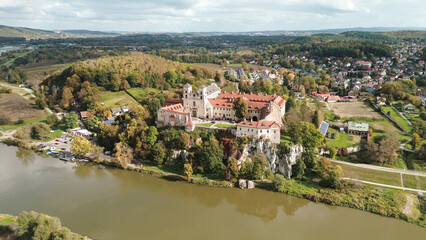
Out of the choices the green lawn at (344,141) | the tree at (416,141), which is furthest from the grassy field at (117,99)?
the tree at (416,141)

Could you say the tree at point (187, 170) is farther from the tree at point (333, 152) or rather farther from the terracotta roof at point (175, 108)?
the tree at point (333, 152)

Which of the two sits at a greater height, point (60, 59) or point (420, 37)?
point (420, 37)

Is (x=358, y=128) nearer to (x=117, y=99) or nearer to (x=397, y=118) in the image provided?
(x=397, y=118)

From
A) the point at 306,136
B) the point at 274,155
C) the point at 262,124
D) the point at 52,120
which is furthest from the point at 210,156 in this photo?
the point at 52,120

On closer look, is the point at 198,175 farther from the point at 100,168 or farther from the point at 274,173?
the point at 100,168

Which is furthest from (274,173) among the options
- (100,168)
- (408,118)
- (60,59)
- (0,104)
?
(60,59)

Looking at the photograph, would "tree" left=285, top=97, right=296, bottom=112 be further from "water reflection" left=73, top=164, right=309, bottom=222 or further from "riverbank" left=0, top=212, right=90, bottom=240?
"riverbank" left=0, top=212, right=90, bottom=240

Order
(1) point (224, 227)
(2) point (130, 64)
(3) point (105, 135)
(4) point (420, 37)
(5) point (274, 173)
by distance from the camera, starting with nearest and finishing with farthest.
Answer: (1) point (224, 227) → (5) point (274, 173) → (3) point (105, 135) → (2) point (130, 64) → (4) point (420, 37)

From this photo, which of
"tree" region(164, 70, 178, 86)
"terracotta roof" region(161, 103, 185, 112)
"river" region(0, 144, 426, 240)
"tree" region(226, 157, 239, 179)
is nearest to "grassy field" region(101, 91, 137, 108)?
"tree" region(164, 70, 178, 86)
